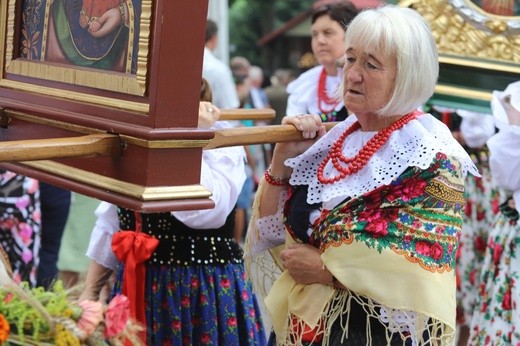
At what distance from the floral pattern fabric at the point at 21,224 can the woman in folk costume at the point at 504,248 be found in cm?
191

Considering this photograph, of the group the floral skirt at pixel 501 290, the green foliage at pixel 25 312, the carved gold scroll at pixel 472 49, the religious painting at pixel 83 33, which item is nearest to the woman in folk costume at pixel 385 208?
the religious painting at pixel 83 33

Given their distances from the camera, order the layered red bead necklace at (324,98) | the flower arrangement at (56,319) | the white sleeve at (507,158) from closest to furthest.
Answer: the flower arrangement at (56,319) → the white sleeve at (507,158) → the layered red bead necklace at (324,98)

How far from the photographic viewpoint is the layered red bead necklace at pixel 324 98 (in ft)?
14.8

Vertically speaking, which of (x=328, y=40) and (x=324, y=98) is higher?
(x=328, y=40)

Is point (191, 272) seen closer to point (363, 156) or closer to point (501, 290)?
point (363, 156)

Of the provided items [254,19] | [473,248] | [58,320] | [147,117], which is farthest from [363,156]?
[254,19]

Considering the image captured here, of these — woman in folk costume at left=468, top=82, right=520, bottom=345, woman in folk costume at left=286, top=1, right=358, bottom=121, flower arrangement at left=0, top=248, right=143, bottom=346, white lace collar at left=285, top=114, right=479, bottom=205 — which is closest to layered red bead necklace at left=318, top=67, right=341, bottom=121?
woman in folk costume at left=286, top=1, right=358, bottom=121

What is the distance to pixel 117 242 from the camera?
3299 mm

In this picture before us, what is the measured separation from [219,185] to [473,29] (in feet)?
6.48

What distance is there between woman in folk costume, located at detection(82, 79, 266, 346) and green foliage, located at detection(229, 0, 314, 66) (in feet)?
71.8

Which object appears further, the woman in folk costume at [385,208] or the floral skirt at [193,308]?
the floral skirt at [193,308]

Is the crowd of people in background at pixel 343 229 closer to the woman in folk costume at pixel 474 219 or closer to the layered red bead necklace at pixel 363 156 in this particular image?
the layered red bead necklace at pixel 363 156

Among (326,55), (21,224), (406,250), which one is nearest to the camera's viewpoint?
(406,250)

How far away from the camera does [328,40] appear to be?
4656mm
